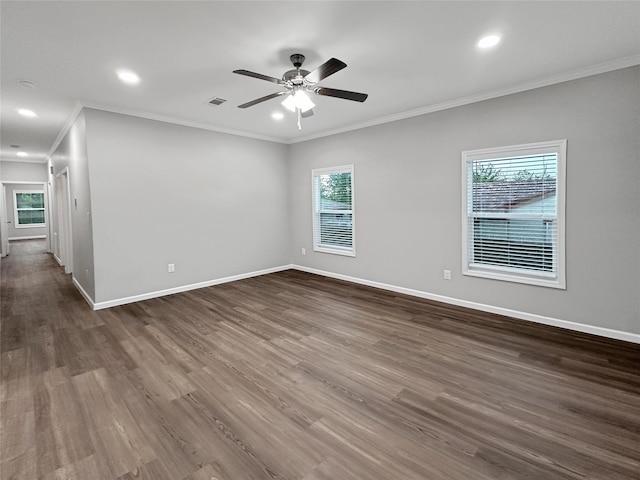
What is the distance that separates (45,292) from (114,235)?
2050mm

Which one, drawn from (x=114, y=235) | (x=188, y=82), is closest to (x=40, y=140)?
(x=114, y=235)

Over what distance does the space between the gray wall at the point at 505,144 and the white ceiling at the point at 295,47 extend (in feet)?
1.02

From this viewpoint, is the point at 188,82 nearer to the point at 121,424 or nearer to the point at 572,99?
the point at 121,424

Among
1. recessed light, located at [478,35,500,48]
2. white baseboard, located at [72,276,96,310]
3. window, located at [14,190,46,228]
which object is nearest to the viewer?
recessed light, located at [478,35,500,48]

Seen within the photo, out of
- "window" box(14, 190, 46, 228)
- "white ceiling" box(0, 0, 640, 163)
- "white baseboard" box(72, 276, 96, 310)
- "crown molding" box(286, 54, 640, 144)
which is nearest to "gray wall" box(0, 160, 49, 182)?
"window" box(14, 190, 46, 228)

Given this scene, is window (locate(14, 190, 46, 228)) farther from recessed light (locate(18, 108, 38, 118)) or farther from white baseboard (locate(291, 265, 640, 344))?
white baseboard (locate(291, 265, 640, 344))

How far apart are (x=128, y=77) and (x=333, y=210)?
12.0ft

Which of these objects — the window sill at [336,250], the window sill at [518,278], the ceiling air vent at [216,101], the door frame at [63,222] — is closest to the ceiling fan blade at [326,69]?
the ceiling air vent at [216,101]

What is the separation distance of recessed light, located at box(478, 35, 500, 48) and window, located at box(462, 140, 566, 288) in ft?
4.57

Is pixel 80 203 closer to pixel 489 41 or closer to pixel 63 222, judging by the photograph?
pixel 63 222

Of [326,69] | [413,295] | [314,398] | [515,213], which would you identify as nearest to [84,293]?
[314,398]

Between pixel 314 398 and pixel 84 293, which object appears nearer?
pixel 314 398

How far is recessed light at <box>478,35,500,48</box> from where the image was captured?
2.56m

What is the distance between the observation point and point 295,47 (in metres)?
2.68
